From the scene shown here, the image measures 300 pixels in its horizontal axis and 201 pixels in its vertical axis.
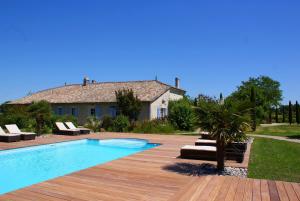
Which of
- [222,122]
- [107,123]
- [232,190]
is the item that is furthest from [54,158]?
[107,123]

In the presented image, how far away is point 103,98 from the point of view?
3114cm

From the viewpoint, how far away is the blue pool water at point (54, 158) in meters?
9.51

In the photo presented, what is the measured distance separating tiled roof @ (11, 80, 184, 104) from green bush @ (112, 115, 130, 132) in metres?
4.19

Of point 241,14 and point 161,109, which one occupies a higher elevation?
point 241,14

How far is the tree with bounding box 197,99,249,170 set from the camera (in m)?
8.30

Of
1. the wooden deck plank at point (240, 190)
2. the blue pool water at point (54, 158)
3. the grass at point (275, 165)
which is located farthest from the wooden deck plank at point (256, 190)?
the blue pool water at point (54, 158)

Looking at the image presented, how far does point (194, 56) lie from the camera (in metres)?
27.9

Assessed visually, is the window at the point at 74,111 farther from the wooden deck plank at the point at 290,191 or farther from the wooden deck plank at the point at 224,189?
the wooden deck plank at the point at 290,191

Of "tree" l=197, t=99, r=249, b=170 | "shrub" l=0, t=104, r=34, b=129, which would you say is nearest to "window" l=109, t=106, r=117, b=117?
"shrub" l=0, t=104, r=34, b=129

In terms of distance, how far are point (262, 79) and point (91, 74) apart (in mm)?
43286

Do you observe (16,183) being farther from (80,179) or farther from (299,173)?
(299,173)

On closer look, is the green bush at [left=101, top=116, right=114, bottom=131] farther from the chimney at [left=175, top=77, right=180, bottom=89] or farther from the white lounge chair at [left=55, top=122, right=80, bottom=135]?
the chimney at [left=175, top=77, right=180, bottom=89]

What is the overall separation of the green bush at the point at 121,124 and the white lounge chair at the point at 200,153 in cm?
1414

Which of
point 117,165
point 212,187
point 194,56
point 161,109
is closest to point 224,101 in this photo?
point 212,187
